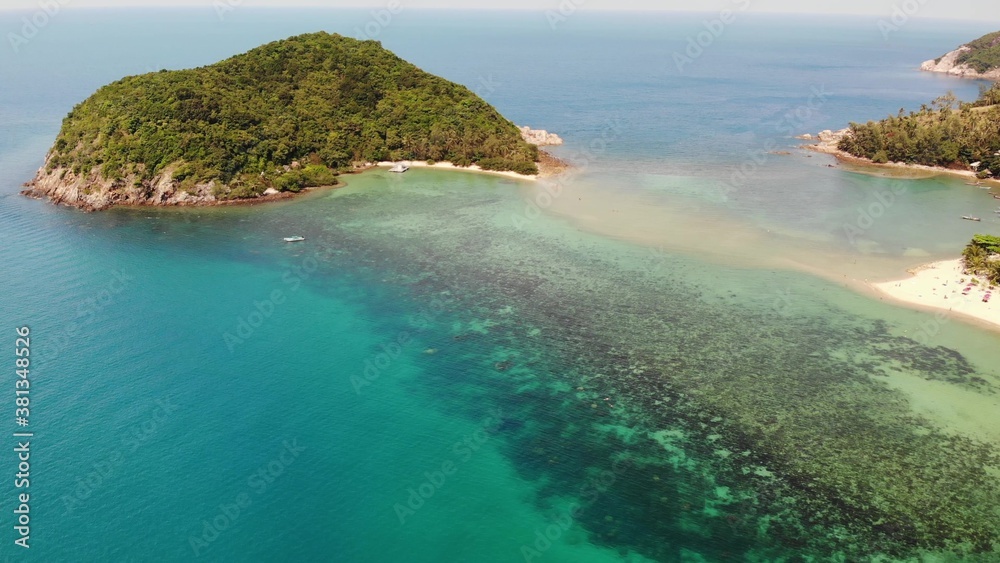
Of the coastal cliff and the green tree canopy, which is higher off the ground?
the coastal cliff

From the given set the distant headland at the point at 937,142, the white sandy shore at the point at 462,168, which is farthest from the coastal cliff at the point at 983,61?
the white sandy shore at the point at 462,168

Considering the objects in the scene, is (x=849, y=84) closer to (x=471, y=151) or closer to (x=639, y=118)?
(x=639, y=118)

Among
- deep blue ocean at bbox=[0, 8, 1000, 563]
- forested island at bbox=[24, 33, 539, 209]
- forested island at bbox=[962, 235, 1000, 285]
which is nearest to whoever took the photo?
deep blue ocean at bbox=[0, 8, 1000, 563]

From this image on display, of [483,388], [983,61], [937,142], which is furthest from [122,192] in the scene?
[983,61]

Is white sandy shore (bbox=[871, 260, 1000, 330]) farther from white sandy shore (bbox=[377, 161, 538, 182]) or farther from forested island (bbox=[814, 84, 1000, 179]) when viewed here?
white sandy shore (bbox=[377, 161, 538, 182])

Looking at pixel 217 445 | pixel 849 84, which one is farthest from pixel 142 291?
pixel 849 84

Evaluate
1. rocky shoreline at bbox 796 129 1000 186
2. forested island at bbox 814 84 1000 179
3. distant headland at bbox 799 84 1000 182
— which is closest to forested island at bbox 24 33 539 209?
rocky shoreline at bbox 796 129 1000 186
